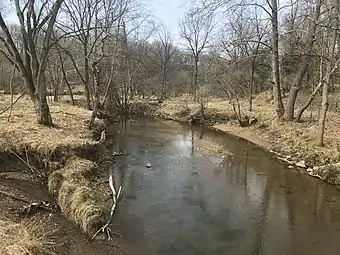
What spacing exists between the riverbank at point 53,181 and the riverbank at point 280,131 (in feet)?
25.6

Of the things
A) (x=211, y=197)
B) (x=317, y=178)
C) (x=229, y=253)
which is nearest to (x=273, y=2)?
(x=317, y=178)

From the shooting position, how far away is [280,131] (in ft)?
64.7

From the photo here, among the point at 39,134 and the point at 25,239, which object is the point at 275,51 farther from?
the point at 25,239

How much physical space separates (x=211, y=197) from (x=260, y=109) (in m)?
17.0

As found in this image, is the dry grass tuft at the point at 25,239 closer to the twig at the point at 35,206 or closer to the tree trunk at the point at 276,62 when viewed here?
the twig at the point at 35,206

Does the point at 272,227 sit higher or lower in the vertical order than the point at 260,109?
lower

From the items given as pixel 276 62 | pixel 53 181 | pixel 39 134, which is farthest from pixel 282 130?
pixel 53 181

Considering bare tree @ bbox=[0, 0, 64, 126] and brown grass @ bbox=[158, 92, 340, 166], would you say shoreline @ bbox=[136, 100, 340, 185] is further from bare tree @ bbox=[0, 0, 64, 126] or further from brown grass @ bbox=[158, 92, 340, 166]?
bare tree @ bbox=[0, 0, 64, 126]

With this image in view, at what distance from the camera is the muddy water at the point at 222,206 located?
8.36 meters

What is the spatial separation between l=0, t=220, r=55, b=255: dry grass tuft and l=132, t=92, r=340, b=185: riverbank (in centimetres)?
949

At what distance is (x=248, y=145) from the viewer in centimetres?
2009

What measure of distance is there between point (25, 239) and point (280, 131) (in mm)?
15288

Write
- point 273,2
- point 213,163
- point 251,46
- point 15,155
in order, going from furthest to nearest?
point 251,46 → point 273,2 → point 213,163 → point 15,155

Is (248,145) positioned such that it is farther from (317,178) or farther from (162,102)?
(162,102)
